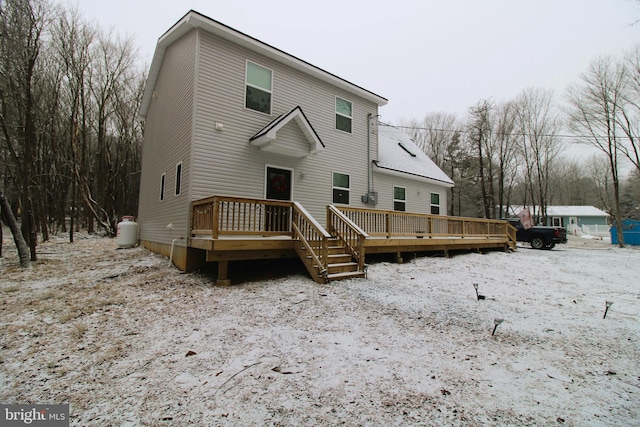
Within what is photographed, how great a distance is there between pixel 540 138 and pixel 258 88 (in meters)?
28.5

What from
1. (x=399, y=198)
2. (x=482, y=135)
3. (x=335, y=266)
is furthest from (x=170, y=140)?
(x=482, y=135)

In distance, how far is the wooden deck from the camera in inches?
230

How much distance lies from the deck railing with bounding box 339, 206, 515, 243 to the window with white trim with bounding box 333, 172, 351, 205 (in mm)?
2101

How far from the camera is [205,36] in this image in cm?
755

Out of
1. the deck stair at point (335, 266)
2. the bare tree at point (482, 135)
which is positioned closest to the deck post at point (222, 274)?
the deck stair at point (335, 266)

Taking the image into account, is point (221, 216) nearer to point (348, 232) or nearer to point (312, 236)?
point (312, 236)

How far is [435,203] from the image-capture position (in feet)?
49.2

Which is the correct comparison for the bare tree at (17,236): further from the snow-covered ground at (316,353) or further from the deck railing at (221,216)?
the deck railing at (221,216)

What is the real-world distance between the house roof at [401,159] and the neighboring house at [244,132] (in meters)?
0.62

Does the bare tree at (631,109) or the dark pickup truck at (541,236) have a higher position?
the bare tree at (631,109)

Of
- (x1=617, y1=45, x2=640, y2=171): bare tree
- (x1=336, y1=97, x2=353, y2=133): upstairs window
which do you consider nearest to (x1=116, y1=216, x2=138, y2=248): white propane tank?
(x1=336, y1=97, x2=353, y2=133): upstairs window

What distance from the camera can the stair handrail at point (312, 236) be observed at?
19.6 feet

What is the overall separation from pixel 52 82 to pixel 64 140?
472 centimetres

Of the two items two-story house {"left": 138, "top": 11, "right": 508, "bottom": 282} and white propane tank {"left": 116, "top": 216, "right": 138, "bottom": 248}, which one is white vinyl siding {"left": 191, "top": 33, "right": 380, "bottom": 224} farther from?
white propane tank {"left": 116, "top": 216, "right": 138, "bottom": 248}
